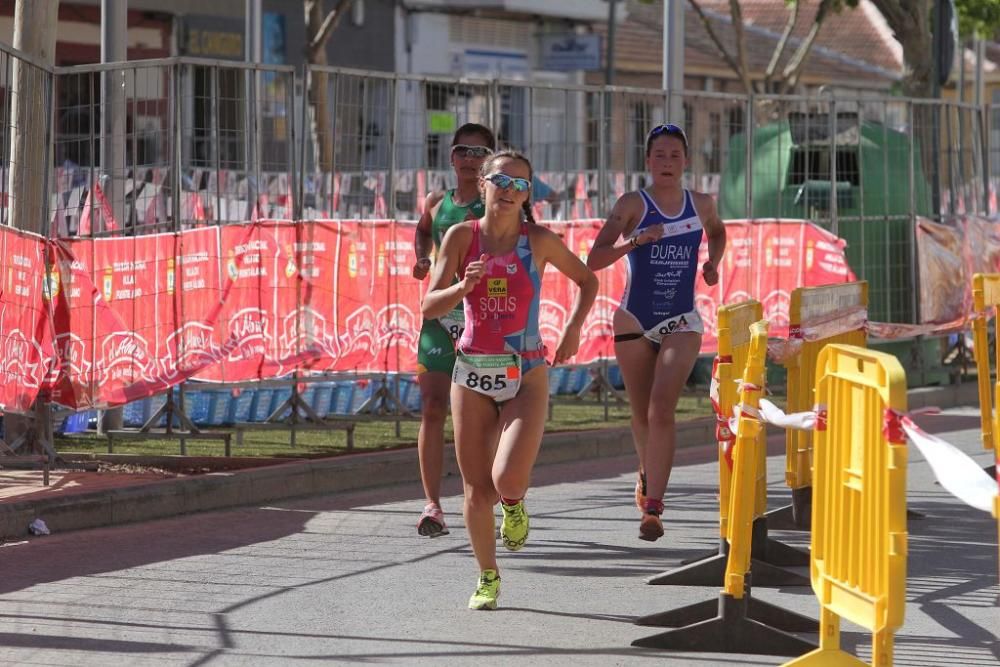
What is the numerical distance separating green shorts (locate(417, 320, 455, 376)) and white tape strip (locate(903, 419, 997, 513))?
422 cm

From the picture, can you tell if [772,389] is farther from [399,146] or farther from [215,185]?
[215,185]

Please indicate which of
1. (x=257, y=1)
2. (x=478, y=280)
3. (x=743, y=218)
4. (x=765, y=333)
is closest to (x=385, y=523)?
(x=478, y=280)

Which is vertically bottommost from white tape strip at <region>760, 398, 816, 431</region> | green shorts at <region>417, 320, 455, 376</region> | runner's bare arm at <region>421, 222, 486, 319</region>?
white tape strip at <region>760, 398, 816, 431</region>

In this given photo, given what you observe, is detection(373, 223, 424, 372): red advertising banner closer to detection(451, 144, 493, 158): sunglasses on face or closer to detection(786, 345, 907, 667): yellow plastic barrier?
detection(451, 144, 493, 158): sunglasses on face

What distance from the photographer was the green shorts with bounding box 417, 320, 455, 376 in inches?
370

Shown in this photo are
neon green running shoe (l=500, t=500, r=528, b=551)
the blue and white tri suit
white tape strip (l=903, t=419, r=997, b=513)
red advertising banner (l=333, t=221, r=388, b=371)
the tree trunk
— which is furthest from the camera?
red advertising banner (l=333, t=221, r=388, b=371)

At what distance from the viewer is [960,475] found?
522 centimetres

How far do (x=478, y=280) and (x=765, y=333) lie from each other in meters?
1.30

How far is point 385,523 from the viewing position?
34.4 ft

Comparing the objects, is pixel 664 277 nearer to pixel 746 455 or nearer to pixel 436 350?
pixel 436 350

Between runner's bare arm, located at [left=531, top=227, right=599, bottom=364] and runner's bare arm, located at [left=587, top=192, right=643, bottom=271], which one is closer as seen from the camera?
runner's bare arm, located at [left=531, top=227, right=599, bottom=364]

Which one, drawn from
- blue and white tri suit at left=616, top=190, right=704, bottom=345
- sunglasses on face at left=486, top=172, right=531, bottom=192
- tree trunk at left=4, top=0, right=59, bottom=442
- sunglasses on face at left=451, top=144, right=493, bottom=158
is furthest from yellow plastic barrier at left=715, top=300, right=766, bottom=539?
tree trunk at left=4, top=0, right=59, bottom=442

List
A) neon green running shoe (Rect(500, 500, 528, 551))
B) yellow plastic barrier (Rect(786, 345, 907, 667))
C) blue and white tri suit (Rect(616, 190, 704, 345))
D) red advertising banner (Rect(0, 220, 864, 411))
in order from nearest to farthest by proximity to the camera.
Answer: yellow plastic barrier (Rect(786, 345, 907, 667)), neon green running shoe (Rect(500, 500, 528, 551)), blue and white tri suit (Rect(616, 190, 704, 345)), red advertising banner (Rect(0, 220, 864, 411))

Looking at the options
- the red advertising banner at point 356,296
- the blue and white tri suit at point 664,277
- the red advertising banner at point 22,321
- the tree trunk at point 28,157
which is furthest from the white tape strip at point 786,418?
the red advertising banner at point 356,296
